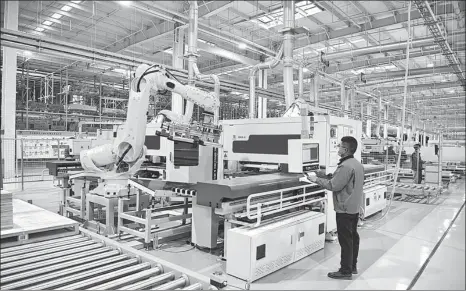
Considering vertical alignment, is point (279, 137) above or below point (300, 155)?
above

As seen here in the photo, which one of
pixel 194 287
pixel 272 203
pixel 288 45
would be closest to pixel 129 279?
pixel 194 287

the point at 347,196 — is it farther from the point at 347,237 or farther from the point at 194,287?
the point at 194,287

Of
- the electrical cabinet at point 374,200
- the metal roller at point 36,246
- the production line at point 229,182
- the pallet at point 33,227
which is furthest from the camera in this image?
the electrical cabinet at point 374,200

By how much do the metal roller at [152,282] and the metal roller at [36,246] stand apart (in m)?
1.02

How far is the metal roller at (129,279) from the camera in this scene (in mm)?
2338

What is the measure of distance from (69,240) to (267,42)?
8.01 m

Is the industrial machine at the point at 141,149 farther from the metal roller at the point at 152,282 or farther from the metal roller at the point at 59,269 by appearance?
the metal roller at the point at 152,282

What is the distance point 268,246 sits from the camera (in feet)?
11.4

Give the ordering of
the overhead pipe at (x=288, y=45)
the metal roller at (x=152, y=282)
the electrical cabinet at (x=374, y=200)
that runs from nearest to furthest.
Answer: the metal roller at (x=152, y=282) → the overhead pipe at (x=288, y=45) → the electrical cabinet at (x=374, y=200)

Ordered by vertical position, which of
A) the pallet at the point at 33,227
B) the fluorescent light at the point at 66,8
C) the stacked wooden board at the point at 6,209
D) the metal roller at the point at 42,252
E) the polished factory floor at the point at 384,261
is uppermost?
the fluorescent light at the point at 66,8

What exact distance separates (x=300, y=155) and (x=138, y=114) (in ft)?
7.65

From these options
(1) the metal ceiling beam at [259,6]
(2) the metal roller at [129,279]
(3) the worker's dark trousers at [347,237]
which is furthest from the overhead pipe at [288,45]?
(2) the metal roller at [129,279]

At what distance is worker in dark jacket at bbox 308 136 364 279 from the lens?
3361 millimetres

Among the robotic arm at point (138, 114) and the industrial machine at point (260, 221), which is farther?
the robotic arm at point (138, 114)
